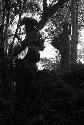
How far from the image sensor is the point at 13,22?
13.1 m

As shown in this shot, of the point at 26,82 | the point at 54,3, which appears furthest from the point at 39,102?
the point at 54,3

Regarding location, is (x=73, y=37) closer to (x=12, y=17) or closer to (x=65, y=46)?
(x=65, y=46)

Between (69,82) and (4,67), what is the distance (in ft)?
9.04

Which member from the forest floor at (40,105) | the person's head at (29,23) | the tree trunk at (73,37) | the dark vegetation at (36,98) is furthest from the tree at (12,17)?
the tree trunk at (73,37)

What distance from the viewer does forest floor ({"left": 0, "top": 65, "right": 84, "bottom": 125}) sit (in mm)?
7691

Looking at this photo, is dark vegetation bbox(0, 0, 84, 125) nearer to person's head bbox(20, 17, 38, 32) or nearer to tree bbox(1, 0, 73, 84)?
tree bbox(1, 0, 73, 84)

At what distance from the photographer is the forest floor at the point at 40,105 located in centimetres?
769

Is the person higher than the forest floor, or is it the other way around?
the person

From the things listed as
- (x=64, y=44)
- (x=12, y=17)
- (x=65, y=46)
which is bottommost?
(x=65, y=46)

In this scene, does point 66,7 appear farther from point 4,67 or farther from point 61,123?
point 61,123

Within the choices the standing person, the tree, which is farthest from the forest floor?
the standing person

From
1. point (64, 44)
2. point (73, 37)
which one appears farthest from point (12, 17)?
point (73, 37)

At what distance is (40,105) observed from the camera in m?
8.10

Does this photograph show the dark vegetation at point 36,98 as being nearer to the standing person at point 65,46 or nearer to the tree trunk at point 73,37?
the standing person at point 65,46
